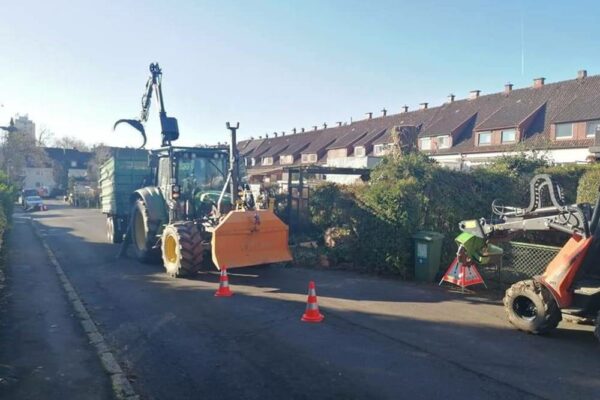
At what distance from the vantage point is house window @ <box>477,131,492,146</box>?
109ft

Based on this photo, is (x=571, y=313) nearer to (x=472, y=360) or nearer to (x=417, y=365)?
(x=472, y=360)

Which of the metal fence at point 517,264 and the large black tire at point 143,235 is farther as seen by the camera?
the large black tire at point 143,235

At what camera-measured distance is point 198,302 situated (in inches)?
310

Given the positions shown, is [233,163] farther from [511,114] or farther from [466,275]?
[511,114]

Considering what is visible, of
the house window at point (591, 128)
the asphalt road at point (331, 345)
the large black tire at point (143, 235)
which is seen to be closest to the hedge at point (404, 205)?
the asphalt road at point (331, 345)

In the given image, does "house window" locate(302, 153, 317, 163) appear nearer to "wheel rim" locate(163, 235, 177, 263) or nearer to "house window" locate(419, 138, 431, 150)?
"house window" locate(419, 138, 431, 150)

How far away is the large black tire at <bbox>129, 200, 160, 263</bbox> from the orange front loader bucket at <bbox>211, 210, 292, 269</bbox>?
9.64ft

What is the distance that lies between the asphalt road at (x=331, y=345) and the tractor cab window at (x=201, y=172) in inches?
113

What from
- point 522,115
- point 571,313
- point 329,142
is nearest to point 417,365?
point 571,313

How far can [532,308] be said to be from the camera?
21.3 ft

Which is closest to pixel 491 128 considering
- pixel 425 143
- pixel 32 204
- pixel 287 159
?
pixel 425 143

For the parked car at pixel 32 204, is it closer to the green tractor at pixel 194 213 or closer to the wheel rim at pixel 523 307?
the green tractor at pixel 194 213

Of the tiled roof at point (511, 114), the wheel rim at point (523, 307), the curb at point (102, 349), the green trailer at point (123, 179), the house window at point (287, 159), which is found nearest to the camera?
the curb at point (102, 349)

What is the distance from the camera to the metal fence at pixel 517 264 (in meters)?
8.77
